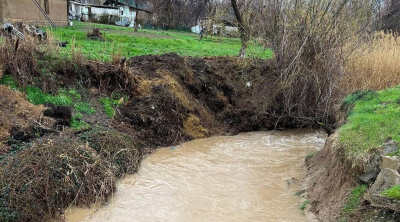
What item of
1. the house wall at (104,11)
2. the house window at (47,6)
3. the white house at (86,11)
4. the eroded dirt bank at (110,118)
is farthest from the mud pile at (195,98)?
the house wall at (104,11)

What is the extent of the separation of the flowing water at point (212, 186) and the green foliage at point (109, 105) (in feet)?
5.78

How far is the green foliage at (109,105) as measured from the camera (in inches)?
355

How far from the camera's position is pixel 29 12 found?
A: 55.9ft

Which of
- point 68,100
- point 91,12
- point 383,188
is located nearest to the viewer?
point 383,188

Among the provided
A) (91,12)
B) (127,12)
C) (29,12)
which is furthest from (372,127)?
(127,12)

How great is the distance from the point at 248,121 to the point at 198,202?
576cm

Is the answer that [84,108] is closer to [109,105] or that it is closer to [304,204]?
[109,105]

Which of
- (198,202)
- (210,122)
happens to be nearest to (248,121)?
(210,122)

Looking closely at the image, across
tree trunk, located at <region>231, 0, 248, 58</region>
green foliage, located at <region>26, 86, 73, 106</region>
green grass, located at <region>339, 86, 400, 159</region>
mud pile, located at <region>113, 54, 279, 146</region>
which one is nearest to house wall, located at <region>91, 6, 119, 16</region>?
tree trunk, located at <region>231, 0, 248, 58</region>

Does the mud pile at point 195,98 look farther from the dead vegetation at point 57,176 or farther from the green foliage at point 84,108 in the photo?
the dead vegetation at point 57,176

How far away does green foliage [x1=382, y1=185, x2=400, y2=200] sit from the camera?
3963 millimetres

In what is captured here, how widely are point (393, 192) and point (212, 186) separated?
11.8ft

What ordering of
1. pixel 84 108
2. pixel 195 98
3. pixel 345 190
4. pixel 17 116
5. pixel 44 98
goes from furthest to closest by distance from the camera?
pixel 195 98, pixel 84 108, pixel 44 98, pixel 17 116, pixel 345 190

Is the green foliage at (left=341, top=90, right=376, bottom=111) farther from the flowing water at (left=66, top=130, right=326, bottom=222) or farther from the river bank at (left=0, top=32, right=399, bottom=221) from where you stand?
the flowing water at (left=66, top=130, right=326, bottom=222)
